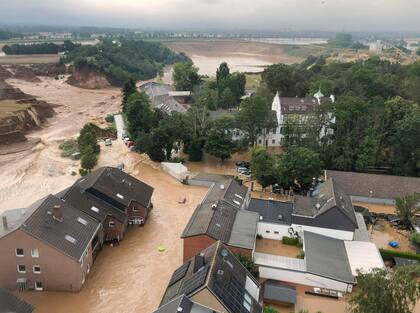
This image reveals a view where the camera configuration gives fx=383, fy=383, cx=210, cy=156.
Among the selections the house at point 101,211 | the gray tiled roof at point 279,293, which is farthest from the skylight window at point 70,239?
the gray tiled roof at point 279,293

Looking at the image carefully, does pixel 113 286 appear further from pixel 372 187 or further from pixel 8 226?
pixel 372 187

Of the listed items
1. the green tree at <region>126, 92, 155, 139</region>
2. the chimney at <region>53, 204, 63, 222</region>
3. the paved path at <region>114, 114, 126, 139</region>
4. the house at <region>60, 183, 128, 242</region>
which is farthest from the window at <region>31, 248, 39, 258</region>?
the paved path at <region>114, 114, 126, 139</region>

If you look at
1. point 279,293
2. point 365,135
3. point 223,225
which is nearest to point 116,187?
point 223,225

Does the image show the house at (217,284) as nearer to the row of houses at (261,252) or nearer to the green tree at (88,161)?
the row of houses at (261,252)

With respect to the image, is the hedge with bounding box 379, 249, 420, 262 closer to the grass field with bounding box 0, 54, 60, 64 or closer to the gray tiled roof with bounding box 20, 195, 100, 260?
the gray tiled roof with bounding box 20, 195, 100, 260

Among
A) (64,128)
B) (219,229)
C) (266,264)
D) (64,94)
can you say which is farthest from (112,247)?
(64,94)

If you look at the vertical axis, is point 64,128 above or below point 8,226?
below
